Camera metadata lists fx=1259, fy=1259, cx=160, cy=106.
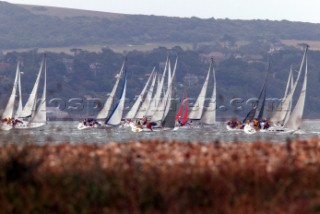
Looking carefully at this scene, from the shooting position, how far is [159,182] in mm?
14695

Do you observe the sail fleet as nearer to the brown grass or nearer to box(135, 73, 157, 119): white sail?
box(135, 73, 157, 119): white sail

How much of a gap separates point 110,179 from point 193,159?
1711mm

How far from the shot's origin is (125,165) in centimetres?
1584

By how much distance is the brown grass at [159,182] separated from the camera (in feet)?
46.2

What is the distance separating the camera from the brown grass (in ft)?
46.2

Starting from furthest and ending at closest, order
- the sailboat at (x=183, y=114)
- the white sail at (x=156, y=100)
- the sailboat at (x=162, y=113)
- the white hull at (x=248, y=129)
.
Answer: the white sail at (x=156, y=100), the sailboat at (x=183, y=114), the sailboat at (x=162, y=113), the white hull at (x=248, y=129)

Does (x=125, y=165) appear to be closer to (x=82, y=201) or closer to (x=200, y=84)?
(x=82, y=201)

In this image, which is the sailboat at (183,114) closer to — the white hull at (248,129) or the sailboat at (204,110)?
the sailboat at (204,110)

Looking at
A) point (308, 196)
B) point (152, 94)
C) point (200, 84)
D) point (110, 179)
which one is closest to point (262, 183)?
point (308, 196)

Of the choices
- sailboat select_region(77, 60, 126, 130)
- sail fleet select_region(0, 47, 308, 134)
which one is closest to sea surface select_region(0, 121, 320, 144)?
sail fleet select_region(0, 47, 308, 134)

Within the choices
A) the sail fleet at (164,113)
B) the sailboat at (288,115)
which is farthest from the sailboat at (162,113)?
the sailboat at (288,115)

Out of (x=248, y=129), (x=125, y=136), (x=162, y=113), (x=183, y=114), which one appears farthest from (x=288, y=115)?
(x=183, y=114)

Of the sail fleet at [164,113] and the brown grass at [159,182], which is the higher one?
the brown grass at [159,182]

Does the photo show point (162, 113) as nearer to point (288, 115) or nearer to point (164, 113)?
point (164, 113)
